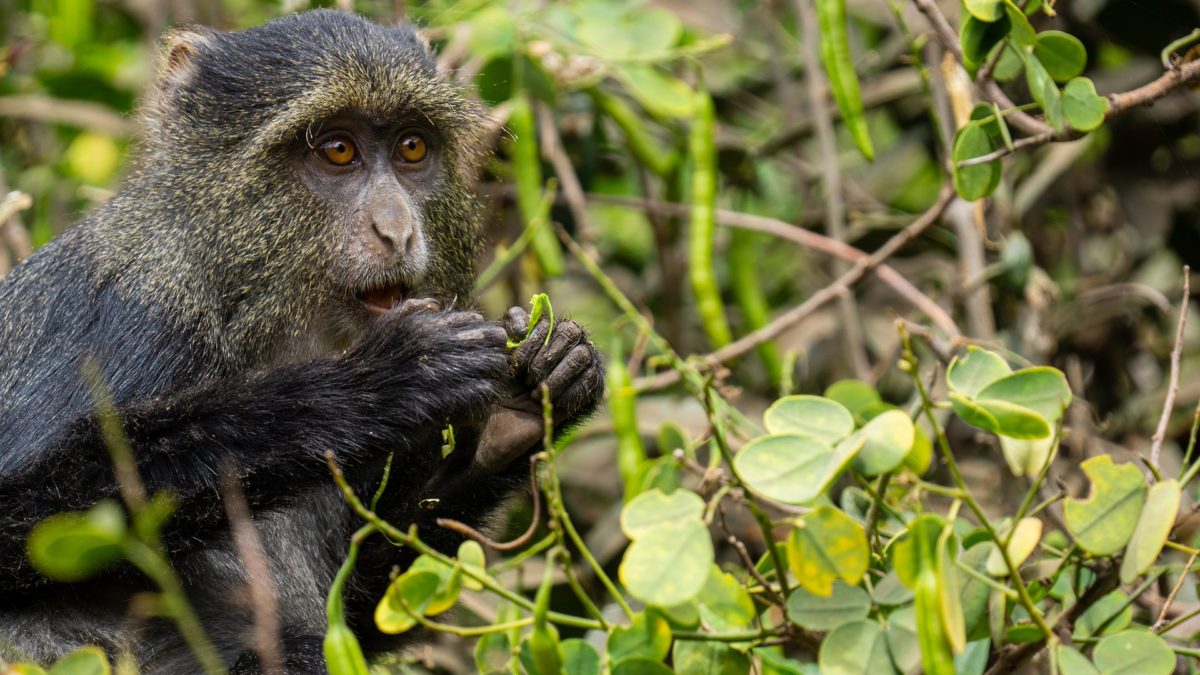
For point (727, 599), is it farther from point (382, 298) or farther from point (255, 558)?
point (382, 298)

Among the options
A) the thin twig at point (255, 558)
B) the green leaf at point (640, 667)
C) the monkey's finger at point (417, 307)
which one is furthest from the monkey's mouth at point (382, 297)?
the green leaf at point (640, 667)

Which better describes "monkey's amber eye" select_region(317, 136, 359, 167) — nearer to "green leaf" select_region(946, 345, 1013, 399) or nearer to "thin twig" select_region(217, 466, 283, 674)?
"thin twig" select_region(217, 466, 283, 674)

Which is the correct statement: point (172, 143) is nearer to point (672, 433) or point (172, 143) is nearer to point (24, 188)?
point (672, 433)

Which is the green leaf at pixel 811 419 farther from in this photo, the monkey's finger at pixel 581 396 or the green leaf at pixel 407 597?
the monkey's finger at pixel 581 396

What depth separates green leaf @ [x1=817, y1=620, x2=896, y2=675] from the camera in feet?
8.50

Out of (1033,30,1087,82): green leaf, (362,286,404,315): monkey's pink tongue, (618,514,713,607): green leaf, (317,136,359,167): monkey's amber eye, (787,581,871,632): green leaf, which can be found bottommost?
(787,581,871,632): green leaf

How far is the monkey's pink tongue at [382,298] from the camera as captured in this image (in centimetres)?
417

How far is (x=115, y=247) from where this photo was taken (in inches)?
168

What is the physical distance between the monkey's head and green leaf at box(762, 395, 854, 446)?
5.70 ft

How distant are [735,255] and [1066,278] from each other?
154 centimetres

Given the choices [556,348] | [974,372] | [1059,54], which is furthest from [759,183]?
[974,372]

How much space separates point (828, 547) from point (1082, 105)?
144 cm

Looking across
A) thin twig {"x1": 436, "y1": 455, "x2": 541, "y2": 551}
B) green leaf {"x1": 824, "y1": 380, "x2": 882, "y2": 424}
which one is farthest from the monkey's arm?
green leaf {"x1": 824, "y1": 380, "x2": 882, "y2": 424}

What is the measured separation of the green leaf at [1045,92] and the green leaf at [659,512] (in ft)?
4.93
